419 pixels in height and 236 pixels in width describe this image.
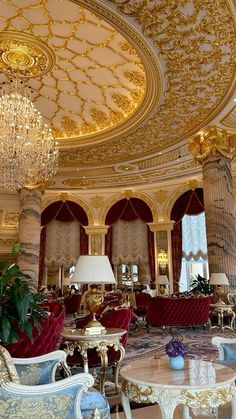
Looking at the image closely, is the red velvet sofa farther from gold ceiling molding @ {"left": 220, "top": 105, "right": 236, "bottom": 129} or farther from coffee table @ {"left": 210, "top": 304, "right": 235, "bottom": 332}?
gold ceiling molding @ {"left": 220, "top": 105, "right": 236, "bottom": 129}

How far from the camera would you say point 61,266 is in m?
14.0

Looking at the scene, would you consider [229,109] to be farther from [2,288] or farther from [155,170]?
[2,288]

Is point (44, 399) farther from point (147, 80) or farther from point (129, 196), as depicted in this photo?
point (129, 196)

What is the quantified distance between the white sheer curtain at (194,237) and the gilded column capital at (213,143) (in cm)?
443

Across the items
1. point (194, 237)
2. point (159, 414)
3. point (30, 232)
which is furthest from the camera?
point (194, 237)

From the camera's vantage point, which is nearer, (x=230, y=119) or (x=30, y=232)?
(x=230, y=119)

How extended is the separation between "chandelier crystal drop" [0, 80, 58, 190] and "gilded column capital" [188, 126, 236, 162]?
368 cm

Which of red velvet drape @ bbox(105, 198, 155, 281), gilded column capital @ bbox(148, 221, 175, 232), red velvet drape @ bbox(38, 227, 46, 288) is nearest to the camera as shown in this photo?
gilded column capital @ bbox(148, 221, 175, 232)

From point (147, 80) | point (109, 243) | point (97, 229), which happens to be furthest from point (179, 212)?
point (147, 80)

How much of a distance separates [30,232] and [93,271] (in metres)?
8.11

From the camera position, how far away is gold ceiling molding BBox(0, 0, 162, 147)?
18.7ft

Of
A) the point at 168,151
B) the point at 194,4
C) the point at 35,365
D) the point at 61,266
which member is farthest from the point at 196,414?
the point at 61,266

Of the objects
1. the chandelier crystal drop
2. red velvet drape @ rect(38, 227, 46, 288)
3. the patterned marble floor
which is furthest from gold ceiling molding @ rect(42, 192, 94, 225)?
the patterned marble floor

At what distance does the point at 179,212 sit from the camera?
13.0m
